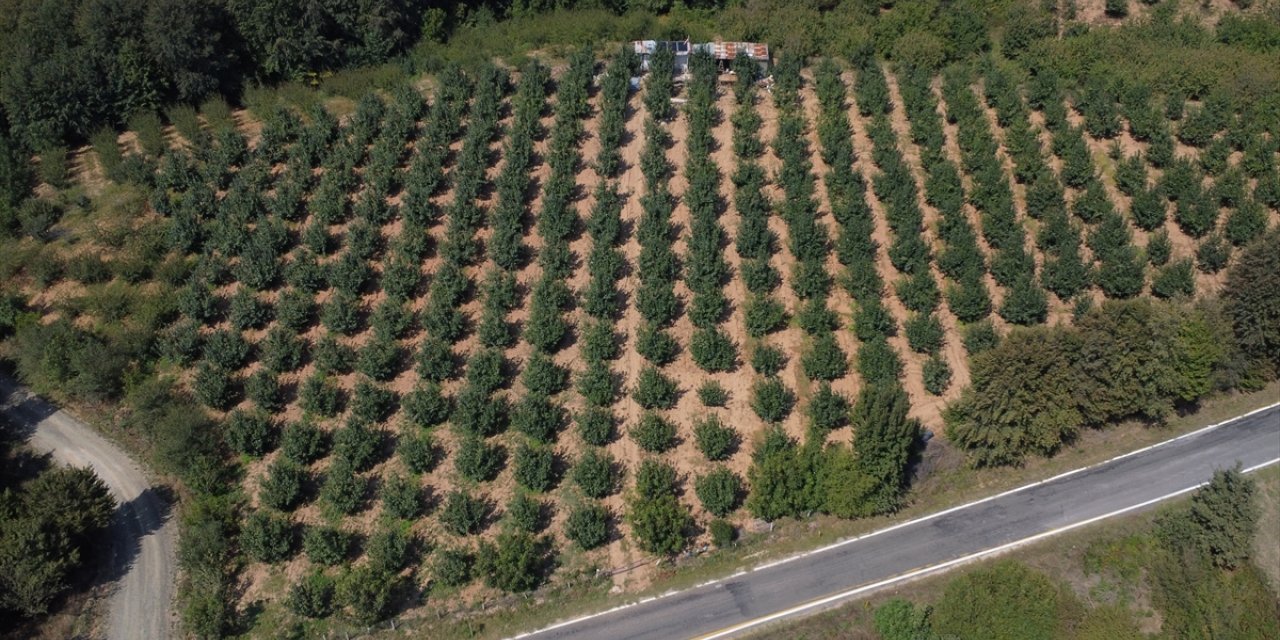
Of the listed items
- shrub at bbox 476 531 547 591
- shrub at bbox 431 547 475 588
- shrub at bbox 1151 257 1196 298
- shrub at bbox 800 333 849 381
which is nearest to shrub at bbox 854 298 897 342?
shrub at bbox 800 333 849 381

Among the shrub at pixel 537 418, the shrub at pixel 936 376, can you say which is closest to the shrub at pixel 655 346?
the shrub at pixel 537 418

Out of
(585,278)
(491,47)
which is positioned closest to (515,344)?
(585,278)

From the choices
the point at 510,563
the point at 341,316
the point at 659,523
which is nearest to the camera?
the point at 510,563

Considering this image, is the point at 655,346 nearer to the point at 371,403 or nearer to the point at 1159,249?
the point at 371,403

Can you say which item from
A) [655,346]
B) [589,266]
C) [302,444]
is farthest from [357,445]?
[589,266]

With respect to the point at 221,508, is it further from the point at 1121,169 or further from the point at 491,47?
the point at 1121,169

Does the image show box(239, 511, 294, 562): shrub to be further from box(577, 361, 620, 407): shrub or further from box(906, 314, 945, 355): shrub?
box(906, 314, 945, 355): shrub
